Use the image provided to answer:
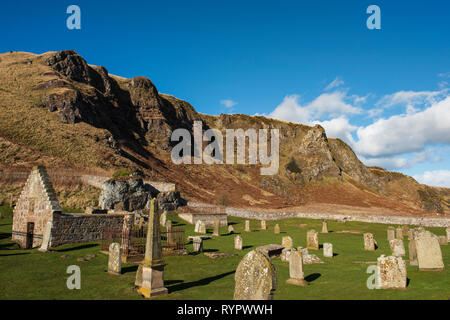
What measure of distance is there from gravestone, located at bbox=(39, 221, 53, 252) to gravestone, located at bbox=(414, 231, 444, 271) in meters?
17.7

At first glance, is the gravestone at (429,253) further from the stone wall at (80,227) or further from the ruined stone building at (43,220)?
the stone wall at (80,227)

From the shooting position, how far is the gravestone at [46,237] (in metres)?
15.3

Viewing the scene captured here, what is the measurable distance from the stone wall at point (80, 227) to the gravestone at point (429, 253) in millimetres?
14488

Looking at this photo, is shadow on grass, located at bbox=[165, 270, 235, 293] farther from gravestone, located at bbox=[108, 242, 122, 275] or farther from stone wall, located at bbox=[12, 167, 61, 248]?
stone wall, located at bbox=[12, 167, 61, 248]

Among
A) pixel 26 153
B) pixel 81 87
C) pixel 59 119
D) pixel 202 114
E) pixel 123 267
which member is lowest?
pixel 123 267

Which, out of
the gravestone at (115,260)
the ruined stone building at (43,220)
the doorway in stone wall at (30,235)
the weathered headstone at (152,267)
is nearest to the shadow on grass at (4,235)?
the ruined stone building at (43,220)

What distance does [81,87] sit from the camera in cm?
7550

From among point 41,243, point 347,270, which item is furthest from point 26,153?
point 347,270

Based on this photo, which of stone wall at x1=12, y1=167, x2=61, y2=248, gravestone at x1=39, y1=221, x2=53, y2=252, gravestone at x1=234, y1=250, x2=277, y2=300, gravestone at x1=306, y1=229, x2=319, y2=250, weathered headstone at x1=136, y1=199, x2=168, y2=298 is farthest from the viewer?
gravestone at x1=306, y1=229, x2=319, y2=250

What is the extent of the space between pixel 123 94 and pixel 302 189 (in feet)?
218

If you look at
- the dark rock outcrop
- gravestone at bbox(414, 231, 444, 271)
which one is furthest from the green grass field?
the dark rock outcrop

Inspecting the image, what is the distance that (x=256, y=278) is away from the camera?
692 cm

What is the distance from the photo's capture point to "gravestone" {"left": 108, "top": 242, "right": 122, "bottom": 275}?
11788mm

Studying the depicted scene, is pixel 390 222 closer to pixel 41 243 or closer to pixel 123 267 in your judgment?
pixel 123 267
